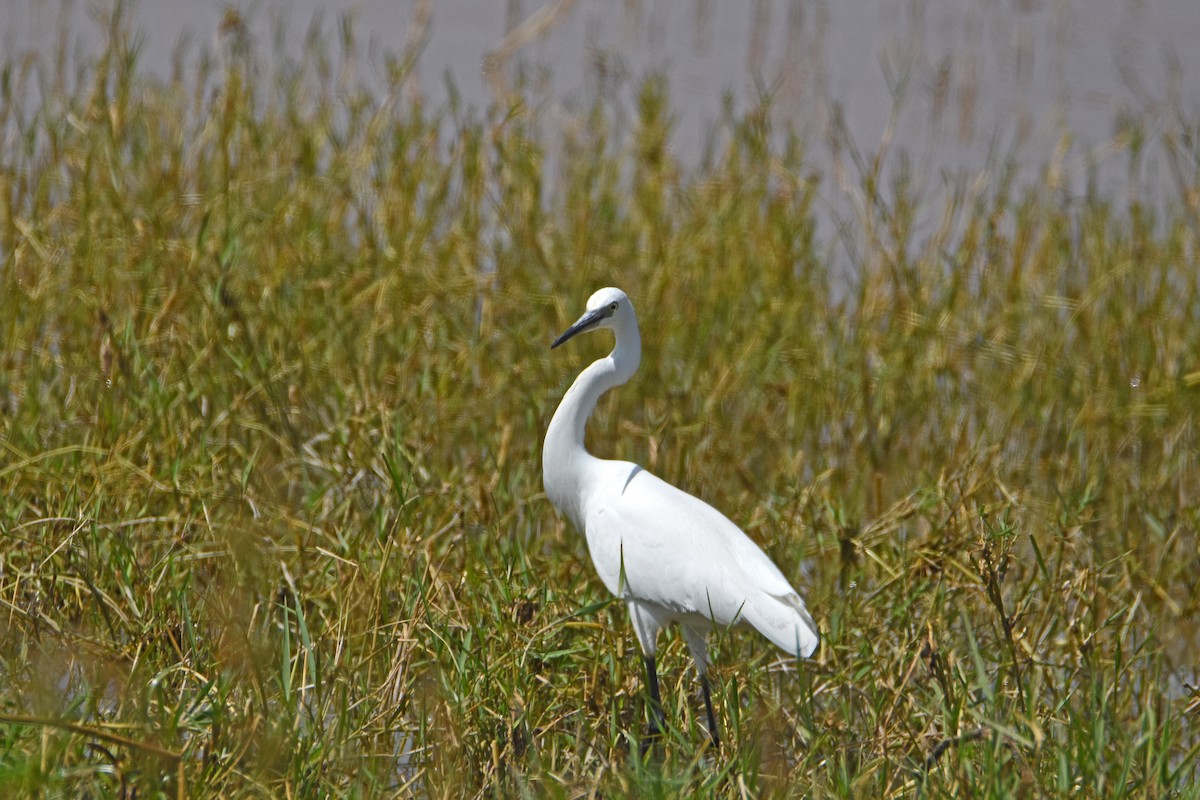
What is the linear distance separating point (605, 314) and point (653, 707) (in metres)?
0.77

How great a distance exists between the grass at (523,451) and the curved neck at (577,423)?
0.13m

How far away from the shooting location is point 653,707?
98.8 inches

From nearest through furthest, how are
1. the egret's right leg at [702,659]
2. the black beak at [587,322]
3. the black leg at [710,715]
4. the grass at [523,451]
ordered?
the grass at [523,451], the black leg at [710,715], the egret's right leg at [702,659], the black beak at [587,322]

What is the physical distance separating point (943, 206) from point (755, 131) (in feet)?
2.20

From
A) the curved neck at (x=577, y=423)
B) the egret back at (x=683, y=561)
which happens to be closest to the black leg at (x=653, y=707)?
the egret back at (x=683, y=561)

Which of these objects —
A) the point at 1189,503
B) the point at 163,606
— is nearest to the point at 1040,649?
the point at 1189,503

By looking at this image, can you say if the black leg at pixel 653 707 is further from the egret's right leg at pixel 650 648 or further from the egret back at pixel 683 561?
the egret back at pixel 683 561

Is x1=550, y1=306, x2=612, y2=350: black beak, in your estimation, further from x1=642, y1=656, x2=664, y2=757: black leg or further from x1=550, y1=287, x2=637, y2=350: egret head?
x1=642, y1=656, x2=664, y2=757: black leg

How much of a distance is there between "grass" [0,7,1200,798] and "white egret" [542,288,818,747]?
0.09 m

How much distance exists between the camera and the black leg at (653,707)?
97.3 inches

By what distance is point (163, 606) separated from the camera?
2.47 metres

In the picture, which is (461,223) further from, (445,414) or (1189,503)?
(1189,503)

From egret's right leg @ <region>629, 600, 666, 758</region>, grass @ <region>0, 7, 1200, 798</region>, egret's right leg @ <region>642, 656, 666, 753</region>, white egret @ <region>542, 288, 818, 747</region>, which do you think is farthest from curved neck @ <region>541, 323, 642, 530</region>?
egret's right leg @ <region>642, 656, 666, 753</region>

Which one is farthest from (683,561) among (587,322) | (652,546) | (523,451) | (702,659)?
(523,451)
